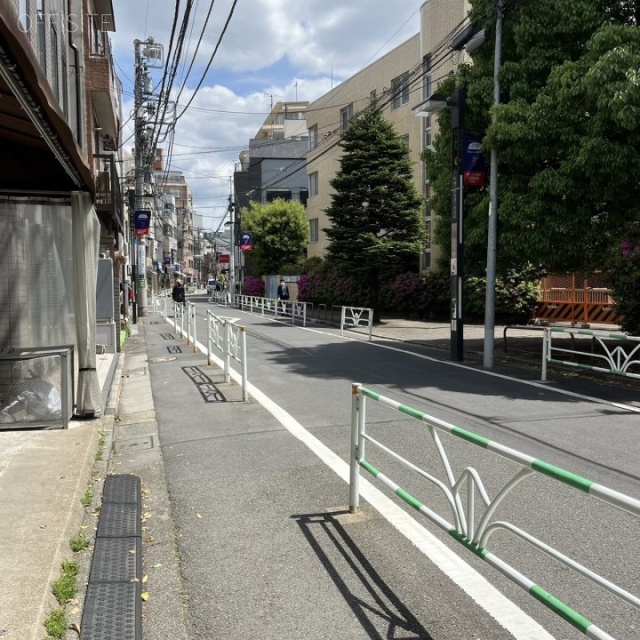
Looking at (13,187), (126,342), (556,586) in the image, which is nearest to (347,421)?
(556,586)

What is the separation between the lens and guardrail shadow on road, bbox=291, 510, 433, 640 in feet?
9.93

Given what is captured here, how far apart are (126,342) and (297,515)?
15.0m

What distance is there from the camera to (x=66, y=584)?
11.2 feet

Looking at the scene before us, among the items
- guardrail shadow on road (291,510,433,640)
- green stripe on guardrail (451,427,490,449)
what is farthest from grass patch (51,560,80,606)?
green stripe on guardrail (451,427,490,449)

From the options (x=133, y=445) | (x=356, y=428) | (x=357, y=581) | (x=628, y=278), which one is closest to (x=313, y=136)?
(x=628, y=278)

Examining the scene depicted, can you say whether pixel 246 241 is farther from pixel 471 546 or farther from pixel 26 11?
pixel 471 546

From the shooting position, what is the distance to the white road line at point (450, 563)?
3.01 m

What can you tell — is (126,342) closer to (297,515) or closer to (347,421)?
(347,421)

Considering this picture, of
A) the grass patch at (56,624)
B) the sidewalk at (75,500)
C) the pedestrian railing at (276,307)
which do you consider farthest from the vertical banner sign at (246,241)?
the grass patch at (56,624)

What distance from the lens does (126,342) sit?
60.2ft

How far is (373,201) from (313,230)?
16.0m

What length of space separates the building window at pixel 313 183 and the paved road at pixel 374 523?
3323 centimetres

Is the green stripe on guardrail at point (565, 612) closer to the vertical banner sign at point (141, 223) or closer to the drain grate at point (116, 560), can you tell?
the drain grate at point (116, 560)

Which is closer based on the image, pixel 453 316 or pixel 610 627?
pixel 610 627
